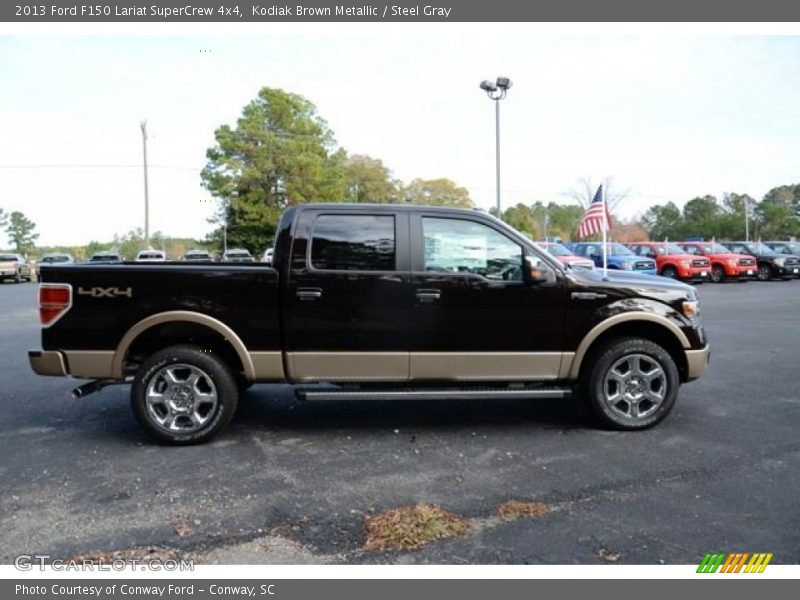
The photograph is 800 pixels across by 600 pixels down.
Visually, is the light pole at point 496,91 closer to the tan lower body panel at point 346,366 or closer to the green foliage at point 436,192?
the tan lower body panel at point 346,366

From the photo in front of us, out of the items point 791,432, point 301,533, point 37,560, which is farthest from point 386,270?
point 791,432

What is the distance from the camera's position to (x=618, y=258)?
23.9 meters

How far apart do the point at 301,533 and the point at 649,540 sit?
189cm

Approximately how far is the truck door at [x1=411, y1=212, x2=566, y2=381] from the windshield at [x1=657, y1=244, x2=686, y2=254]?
2318cm

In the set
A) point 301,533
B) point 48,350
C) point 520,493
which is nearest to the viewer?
point 301,533

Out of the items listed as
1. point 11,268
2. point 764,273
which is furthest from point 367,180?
point 764,273

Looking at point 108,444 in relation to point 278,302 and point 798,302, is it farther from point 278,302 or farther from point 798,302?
point 798,302

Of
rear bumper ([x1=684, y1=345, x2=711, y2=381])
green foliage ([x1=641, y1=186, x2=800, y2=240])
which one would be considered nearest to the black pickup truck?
rear bumper ([x1=684, y1=345, x2=711, y2=381])

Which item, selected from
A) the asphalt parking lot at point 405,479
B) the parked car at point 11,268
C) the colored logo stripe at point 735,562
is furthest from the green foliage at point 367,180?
the colored logo stripe at point 735,562

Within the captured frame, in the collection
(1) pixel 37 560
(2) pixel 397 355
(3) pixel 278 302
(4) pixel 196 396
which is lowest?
(1) pixel 37 560

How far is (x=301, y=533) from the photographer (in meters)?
3.46

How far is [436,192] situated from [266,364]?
76.4m

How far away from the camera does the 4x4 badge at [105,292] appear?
485 cm

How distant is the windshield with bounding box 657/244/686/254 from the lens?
26.0m
